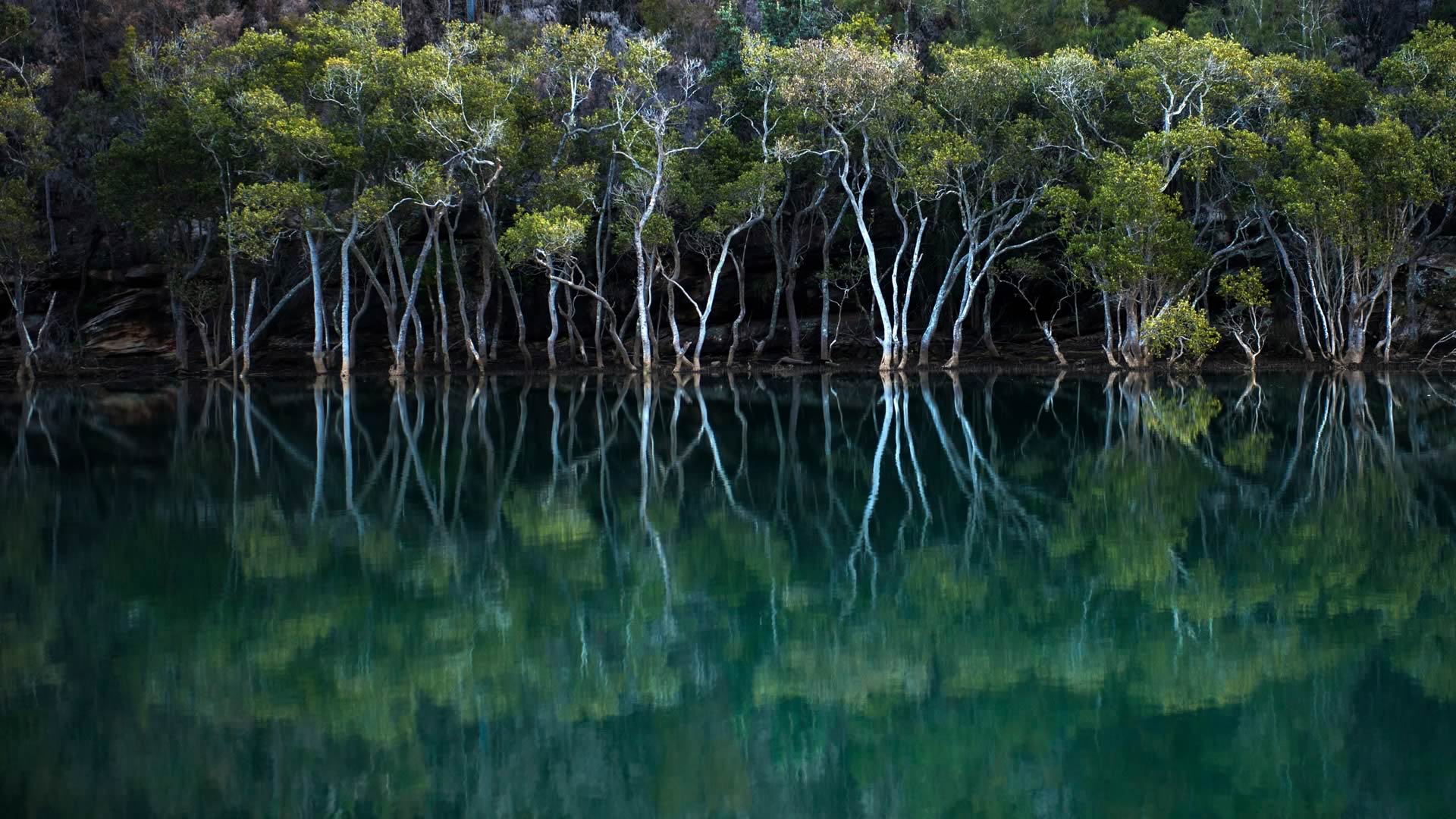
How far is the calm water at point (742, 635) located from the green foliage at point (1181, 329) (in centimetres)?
1840

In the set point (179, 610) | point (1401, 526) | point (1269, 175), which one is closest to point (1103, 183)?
point (1269, 175)

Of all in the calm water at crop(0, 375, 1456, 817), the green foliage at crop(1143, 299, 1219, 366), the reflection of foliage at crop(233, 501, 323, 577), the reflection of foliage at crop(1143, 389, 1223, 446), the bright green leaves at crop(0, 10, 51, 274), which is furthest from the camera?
the bright green leaves at crop(0, 10, 51, 274)

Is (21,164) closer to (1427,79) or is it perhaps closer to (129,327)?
(129,327)

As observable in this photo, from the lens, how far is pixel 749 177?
40.8 meters

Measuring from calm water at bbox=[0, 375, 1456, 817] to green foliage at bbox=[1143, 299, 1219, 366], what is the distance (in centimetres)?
1840

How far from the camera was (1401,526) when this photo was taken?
41.2 ft

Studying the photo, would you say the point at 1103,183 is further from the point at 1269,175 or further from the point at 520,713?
the point at 520,713

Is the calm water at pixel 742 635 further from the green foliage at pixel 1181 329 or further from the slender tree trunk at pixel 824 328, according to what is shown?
the slender tree trunk at pixel 824 328

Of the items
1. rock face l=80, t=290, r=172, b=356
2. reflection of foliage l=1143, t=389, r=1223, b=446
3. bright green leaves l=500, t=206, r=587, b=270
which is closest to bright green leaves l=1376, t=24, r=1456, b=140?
reflection of foliage l=1143, t=389, r=1223, b=446

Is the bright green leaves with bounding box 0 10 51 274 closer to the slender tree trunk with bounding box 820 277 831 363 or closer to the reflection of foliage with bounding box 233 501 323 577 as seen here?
the slender tree trunk with bounding box 820 277 831 363

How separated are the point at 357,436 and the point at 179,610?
14.0 meters

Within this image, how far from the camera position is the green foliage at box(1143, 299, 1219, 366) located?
3731 cm

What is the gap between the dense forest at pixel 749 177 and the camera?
38750 mm

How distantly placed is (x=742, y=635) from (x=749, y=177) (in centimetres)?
3309
